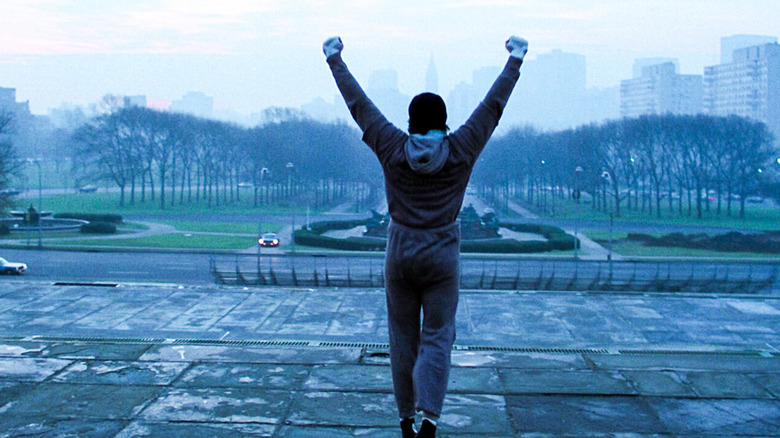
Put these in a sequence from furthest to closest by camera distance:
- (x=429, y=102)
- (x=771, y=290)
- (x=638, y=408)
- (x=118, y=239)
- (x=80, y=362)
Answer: (x=118, y=239) → (x=771, y=290) → (x=80, y=362) → (x=638, y=408) → (x=429, y=102)

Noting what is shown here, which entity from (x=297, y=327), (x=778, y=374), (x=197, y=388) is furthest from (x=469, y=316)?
(x=197, y=388)

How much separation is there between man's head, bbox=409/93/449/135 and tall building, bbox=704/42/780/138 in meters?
124

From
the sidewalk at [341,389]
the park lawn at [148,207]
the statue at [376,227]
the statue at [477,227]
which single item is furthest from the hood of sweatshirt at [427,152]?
the park lawn at [148,207]

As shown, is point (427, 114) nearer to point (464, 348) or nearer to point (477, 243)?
point (464, 348)

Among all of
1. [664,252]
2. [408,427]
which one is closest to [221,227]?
[664,252]

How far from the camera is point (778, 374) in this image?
627 cm

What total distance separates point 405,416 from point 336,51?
1872 mm

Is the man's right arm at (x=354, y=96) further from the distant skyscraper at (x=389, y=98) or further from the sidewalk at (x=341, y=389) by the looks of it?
the distant skyscraper at (x=389, y=98)

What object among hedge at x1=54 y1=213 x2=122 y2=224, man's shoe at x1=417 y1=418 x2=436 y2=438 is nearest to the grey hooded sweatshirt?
man's shoe at x1=417 y1=418 x2=436 y2=438

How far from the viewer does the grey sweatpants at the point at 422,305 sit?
12.4ft

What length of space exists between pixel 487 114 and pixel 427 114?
29 centimetres

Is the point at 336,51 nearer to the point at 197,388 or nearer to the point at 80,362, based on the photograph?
the point at 197,388

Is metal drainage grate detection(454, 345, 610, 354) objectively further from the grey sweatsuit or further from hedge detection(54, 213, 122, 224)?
hedge detection(54, 213, 122, 224)

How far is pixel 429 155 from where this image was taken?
3.62 m
